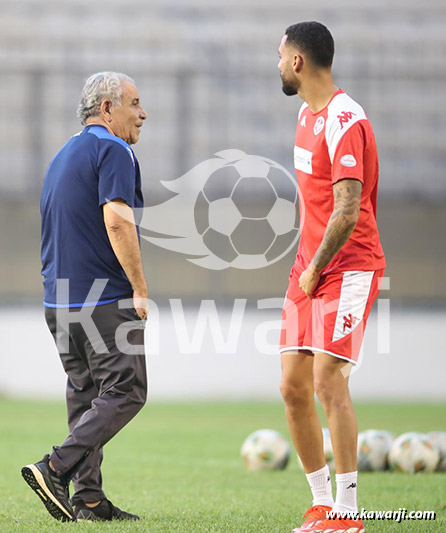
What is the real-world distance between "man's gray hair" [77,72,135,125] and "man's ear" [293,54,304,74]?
84 centimetres

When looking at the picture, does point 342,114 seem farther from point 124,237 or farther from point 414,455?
point 414,455

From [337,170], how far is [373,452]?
305 centimetres

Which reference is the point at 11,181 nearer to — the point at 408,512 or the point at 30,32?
the point at 30,32

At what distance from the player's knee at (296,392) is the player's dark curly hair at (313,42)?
141cm

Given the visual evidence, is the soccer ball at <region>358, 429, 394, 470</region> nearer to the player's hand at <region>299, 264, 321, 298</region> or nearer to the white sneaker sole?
the player's hand at <region>299, 264, 321, 298</region>

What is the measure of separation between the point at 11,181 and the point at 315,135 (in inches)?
440

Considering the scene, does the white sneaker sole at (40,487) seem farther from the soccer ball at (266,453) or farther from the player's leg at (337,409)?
the soccer ball at (266,453)

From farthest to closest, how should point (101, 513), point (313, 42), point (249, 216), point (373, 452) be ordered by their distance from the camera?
point (249, 216) → point (373, 452) → point (101, 513) → point (313, 42)

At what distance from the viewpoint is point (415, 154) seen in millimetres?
14531

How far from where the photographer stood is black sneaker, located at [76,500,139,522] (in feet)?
14.6

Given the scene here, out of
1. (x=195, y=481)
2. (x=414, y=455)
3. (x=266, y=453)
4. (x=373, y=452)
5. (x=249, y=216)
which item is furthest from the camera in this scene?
(x=249, y=216)

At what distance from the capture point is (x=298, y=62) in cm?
428

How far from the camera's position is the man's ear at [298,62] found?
168 inches

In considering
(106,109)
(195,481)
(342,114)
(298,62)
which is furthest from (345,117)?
(195,481)
